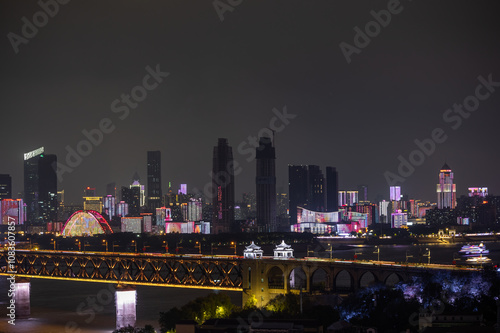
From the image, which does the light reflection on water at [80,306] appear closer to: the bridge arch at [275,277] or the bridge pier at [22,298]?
the bridge pier at [22,298]

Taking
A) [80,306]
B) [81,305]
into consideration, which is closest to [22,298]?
[80,306]

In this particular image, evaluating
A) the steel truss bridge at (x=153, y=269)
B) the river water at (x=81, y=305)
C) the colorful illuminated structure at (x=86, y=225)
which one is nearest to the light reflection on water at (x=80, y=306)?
the river water at (x=81, y=305)

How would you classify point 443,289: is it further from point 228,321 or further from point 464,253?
point 464,253

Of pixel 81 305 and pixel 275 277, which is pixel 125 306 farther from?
pixel 81 305

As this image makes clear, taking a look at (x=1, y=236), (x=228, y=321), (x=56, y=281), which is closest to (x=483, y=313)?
(x=228, y=321)

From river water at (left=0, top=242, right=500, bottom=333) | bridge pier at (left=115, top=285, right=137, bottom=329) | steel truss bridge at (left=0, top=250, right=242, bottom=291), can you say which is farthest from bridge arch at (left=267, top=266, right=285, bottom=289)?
bridge pier at (left=115, top=285, right=137, bottom=329)
